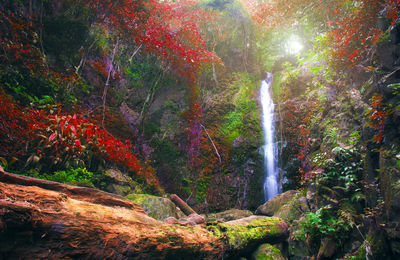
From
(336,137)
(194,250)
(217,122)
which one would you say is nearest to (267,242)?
(194,250)

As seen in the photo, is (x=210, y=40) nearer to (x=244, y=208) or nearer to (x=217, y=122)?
(x=217, y=122)

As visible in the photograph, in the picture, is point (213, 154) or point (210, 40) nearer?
point (213, 154)

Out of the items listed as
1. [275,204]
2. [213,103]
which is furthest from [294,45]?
[275,204]

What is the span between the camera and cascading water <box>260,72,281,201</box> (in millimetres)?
7202

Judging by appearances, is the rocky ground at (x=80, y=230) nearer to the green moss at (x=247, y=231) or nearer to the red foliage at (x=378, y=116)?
the green moss at (x=247, y=231)

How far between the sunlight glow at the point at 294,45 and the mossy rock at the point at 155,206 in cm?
1057

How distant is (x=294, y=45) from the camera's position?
10.9 m

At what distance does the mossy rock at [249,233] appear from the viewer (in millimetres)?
2959

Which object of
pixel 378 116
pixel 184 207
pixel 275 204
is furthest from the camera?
pixel 275 204

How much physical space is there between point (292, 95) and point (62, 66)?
929cm

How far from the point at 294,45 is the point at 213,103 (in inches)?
240

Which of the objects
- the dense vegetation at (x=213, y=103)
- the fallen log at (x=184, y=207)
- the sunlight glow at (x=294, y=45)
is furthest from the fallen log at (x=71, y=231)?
the sunlight glow at (x=294, y=45)

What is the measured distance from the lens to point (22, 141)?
3922 mm

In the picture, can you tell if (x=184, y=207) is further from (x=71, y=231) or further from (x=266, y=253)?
(x=71, y=231)
